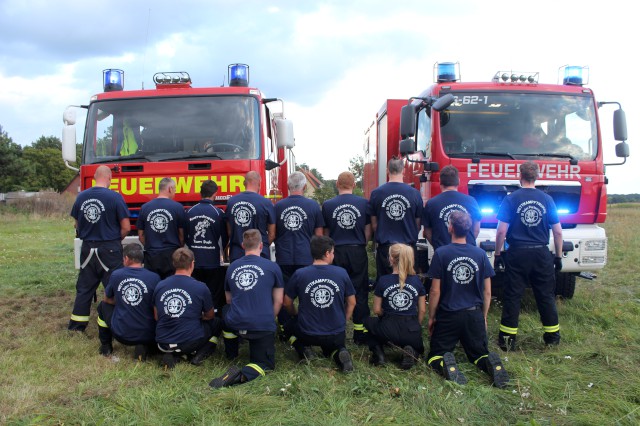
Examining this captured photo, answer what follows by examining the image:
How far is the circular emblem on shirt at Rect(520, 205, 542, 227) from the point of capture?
5438mm

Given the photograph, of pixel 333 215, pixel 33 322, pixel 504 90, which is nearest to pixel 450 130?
pixel 504 90

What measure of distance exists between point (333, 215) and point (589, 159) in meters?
3.39

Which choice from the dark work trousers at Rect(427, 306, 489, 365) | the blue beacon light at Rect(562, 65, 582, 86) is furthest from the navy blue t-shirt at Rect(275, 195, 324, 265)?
the blue beacon light at Rect(562, 65, 582, 86)

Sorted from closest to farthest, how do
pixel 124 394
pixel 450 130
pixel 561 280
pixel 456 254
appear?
1. pixel 124 394
2. pixel 456 254
3. pixel 450 130
4. pixel 561 280

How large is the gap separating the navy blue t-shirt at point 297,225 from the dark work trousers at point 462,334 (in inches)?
58.6

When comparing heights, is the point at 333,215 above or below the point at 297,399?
above

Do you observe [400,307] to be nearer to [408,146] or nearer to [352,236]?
[352,236]

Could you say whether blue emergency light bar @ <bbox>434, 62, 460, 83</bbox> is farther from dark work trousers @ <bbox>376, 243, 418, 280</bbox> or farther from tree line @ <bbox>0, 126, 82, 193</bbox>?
tree line @ <bbox>0, 126, 82, 193</bbox>

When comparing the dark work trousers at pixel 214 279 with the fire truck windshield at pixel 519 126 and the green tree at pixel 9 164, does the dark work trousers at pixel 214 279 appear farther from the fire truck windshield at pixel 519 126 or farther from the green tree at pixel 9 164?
the green tree at pixel 9 164

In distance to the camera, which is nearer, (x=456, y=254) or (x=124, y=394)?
(x=124, y=394)

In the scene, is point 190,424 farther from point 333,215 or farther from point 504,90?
point 504,90

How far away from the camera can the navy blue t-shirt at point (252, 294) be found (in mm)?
4672

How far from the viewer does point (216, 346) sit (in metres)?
5.41

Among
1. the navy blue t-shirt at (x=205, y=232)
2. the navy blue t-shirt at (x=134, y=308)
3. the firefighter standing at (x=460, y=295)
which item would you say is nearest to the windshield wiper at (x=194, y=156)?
the navy blue t-shirt at (x=205, y=232)
